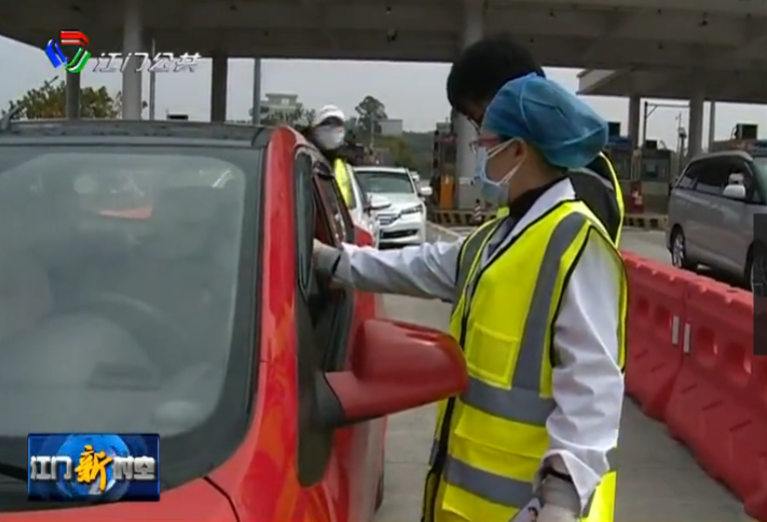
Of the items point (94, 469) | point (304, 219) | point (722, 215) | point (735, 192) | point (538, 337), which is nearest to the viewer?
point (94, 469)

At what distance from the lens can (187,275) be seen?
8.23 ft

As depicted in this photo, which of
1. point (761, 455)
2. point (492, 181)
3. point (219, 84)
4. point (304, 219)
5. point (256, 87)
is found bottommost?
point (761, 455)

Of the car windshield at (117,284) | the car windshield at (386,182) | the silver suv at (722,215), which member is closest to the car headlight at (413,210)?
the car windshield at (386,182)

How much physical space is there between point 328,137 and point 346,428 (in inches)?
184

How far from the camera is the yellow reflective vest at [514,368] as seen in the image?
2.25 meters

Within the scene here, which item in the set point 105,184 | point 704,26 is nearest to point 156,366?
point 105,184

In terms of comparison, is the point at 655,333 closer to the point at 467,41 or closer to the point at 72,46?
the point at 467,41

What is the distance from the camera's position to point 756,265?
39.2ft

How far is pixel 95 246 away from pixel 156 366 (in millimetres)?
437

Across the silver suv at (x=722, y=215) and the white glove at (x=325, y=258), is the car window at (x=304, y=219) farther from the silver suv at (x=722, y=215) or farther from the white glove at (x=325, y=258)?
the silver suv at (x=722, y=215)

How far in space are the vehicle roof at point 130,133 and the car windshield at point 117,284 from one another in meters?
0.05

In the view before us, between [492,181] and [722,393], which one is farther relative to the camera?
[722,393]

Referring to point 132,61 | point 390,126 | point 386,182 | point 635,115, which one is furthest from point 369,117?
point 386,182

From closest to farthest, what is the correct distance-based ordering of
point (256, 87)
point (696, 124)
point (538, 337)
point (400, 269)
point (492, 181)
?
point (538, 337) → point (492, 181) → point (400, 269) → point (256, 87) → point (696, 124)
